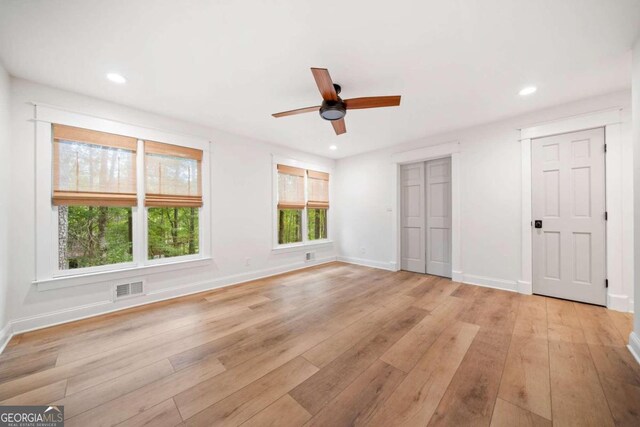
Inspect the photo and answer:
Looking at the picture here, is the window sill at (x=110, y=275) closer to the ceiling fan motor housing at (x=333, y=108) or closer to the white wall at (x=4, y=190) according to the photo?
the white wall at (x=4, y=190)

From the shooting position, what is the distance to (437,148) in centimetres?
411

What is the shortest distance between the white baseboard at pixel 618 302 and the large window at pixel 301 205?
4417mm

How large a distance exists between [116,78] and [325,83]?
2.14 metres

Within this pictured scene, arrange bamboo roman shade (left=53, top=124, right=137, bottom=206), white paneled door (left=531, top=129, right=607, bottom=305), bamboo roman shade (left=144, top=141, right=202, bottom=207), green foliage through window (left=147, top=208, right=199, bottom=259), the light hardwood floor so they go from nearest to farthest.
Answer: the light hardwood floor < bamboo roman shade (left=53, top=124, right=137, bottom=206) < white paneled door (left=531, top=129, right=607, bottom=305) < bamboo roman shade (left=144, top=141, right=202, bottom=207) < green foliage through window (left=147, top=208, right=199, bottom=259)

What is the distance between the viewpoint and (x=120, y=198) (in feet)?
9.45

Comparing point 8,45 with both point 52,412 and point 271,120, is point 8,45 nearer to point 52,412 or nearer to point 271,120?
point 271,120

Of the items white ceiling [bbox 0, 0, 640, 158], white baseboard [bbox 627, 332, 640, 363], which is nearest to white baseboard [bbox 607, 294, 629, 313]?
white baseboard [bbox 627, 332, 640, 363]

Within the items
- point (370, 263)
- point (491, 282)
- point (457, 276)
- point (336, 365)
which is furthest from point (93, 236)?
point (491, 282)

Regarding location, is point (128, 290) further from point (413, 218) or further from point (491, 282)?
point (491, 282)

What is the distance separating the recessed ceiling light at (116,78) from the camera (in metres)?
2.32

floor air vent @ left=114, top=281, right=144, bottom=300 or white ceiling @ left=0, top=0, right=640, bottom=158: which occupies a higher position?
white ceiling @ left=0, top=0, right=640, bottom=158

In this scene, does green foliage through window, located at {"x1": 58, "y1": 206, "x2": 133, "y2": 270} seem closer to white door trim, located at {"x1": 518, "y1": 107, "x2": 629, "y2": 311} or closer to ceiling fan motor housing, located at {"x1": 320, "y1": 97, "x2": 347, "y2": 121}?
ceiling fan motor housing, located at {"x1": 320, "y1": 97, "x2": 347, "y2": 121}

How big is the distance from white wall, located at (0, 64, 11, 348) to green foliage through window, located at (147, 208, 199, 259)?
3.83 feet

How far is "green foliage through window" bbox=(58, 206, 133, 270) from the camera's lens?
2.65 metres
